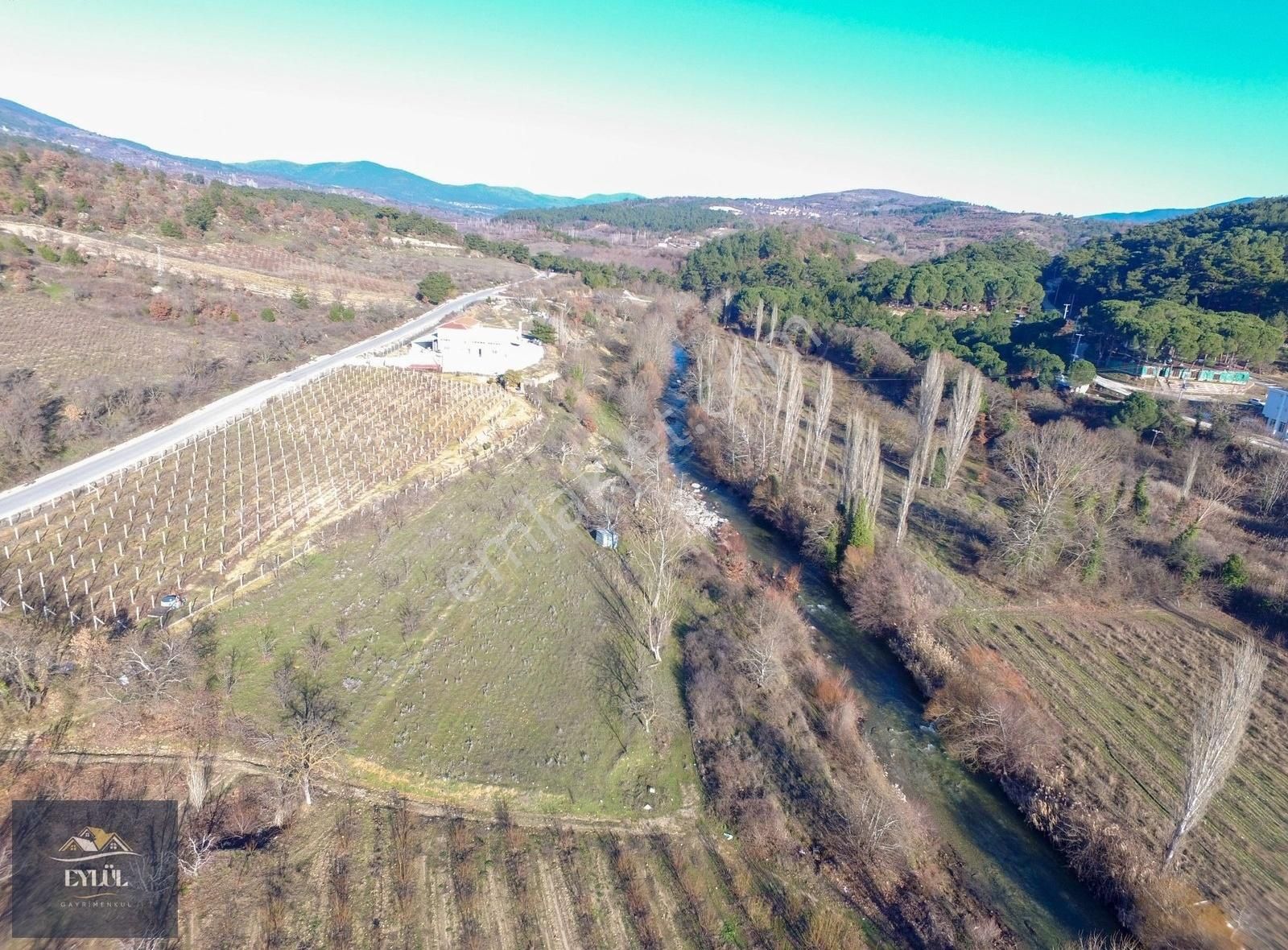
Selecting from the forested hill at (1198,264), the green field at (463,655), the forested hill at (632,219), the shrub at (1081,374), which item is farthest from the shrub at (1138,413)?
the forested hill at (632,219)

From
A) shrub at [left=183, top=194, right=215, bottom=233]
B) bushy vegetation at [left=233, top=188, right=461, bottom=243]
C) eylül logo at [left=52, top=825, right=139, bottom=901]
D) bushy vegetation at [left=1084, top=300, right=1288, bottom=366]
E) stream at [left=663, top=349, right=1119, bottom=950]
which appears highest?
bushy vegetation at [left=233, top=188, right=461, bottom=243]

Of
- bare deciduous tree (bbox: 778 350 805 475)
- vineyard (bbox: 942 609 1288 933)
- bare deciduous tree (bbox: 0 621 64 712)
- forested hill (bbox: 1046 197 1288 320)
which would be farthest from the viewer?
forested hill (bbox: 1046 197 1288 320)

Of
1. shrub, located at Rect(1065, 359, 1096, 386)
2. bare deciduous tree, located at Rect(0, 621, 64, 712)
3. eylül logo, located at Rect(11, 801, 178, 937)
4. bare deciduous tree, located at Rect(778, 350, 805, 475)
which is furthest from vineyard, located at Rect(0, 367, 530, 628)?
shrub, located at Rect(1065, 359, 1096, 386)

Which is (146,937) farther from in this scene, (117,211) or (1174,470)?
(117,211)

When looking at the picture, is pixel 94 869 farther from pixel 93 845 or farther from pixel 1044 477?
pixel 1044 477

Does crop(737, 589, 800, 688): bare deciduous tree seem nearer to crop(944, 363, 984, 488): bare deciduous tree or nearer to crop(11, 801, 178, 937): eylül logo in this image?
crop(11, 801, 178, 937): eylül logo

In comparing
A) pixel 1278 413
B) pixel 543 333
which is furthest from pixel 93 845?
pixel 1278 413

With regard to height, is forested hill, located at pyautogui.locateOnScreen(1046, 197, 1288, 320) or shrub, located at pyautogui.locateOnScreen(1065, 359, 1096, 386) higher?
forested hill, located at pyautogui.locateOnScreen(1046, 197, 1288, 320)
